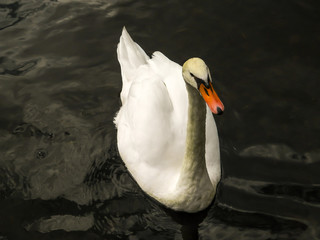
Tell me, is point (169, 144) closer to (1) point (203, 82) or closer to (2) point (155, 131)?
(2) point (155, 131)

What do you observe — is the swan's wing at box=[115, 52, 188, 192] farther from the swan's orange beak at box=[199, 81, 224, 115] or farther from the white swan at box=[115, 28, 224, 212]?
the swan's orange beak at box=[199, 81, 224, 115]

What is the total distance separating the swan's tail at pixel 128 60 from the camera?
636 centimetres

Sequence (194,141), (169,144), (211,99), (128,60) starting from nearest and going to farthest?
(211,99) < (194,141) < (169,144) < (128,60)

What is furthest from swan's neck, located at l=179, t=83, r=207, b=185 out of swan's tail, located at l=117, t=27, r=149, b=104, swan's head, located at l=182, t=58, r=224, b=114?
swan's tail, located at l=117, t=27, r=149, b=104

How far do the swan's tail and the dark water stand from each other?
0.34 meters

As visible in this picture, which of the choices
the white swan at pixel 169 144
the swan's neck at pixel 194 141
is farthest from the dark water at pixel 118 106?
the swan's neck at pixel 194 141

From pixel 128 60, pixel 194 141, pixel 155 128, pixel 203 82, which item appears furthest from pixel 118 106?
pixel 203 82

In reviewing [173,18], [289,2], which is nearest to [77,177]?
[173,18]

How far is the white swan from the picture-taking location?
16.0 feet

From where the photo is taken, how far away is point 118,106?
6.51 m

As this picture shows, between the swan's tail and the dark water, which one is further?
the swan's tail

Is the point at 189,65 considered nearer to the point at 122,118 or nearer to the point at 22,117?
the point at 122,118

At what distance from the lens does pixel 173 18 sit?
7.55 metres

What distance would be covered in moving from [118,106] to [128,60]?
1.89 ft
